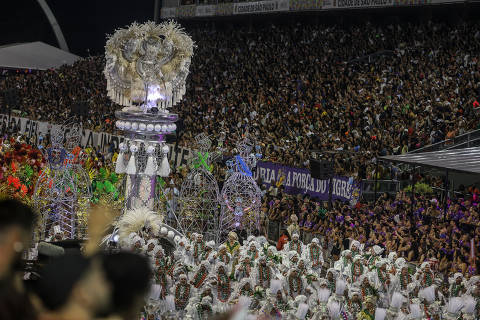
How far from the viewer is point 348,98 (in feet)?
68.4

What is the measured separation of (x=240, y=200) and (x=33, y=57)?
2776 cm

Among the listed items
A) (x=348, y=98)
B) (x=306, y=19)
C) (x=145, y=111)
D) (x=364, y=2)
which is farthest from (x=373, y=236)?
(x=306, y=19)

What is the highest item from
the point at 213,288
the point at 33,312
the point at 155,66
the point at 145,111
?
the point at 155,66

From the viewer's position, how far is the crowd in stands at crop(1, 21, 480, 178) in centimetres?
1731

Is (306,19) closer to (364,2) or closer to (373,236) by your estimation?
(364,2)

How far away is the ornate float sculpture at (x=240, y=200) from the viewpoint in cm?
1291

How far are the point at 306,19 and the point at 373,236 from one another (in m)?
18.9

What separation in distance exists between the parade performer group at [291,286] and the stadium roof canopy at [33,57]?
2940 cm

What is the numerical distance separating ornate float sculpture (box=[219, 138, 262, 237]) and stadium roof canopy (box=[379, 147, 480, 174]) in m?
2.52

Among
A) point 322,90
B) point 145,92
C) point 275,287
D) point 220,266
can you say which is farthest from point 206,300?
point 322,90

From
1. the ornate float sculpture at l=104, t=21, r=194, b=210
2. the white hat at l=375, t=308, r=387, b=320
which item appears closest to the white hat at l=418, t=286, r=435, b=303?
the white hat at l=375, t=308, r=387, b=320

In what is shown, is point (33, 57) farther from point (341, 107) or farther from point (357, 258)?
point (357, 258)

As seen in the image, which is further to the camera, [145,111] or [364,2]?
[364,2]

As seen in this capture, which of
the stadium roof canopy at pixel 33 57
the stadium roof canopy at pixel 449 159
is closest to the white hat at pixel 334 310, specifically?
the stadium roof canopy at pixel 449 159
